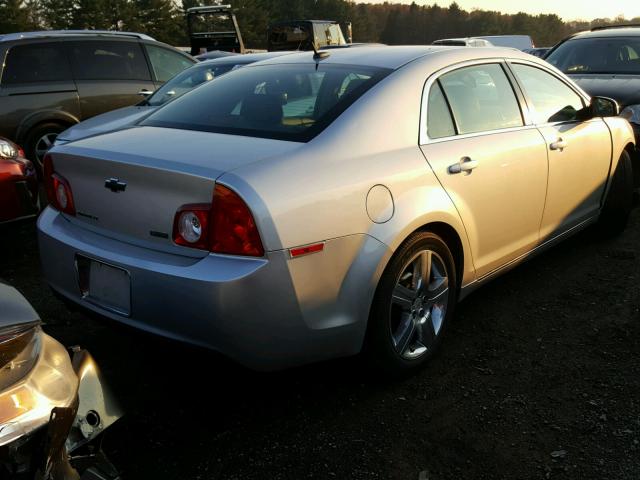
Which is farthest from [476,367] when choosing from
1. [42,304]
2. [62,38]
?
[62,38]

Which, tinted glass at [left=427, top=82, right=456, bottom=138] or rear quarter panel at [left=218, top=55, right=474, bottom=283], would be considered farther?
tinted glass at [left=427, top=82, right=456, bottom=138]

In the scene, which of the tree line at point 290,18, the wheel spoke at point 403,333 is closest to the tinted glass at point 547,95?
the wheel spoke at point 403,333

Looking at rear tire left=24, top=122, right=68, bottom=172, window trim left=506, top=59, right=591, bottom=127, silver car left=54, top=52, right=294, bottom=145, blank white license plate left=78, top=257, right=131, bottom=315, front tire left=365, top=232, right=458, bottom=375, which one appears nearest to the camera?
blank white license plate left=78, top=257, right=131, bottom=315

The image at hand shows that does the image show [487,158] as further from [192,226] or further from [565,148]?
[192,226]

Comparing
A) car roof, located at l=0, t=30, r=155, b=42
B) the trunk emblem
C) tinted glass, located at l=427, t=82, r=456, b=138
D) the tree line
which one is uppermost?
car roof, located at l=0, t=30, r=155, b=42

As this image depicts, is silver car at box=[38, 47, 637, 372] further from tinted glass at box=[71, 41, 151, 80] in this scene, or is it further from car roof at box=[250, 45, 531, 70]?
tinted glass at box=[71, 41, 151, 80]

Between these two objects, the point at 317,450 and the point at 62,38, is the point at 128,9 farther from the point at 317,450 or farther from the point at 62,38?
the point at 317,450

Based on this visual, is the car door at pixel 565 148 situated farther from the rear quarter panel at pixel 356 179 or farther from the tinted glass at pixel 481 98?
the rear quarter panel at pixel 356 179

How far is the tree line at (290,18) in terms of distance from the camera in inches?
1647

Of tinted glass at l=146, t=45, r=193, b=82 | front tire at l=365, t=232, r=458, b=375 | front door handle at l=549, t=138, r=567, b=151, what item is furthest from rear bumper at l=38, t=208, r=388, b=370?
tinted glass at l=146, t=45, r=193, b=82

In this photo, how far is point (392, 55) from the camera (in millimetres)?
3316

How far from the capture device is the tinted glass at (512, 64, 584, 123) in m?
3.83

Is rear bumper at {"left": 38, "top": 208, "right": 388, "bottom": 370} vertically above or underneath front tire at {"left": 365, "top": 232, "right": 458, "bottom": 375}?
above

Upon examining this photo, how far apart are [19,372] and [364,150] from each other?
5.45ft
